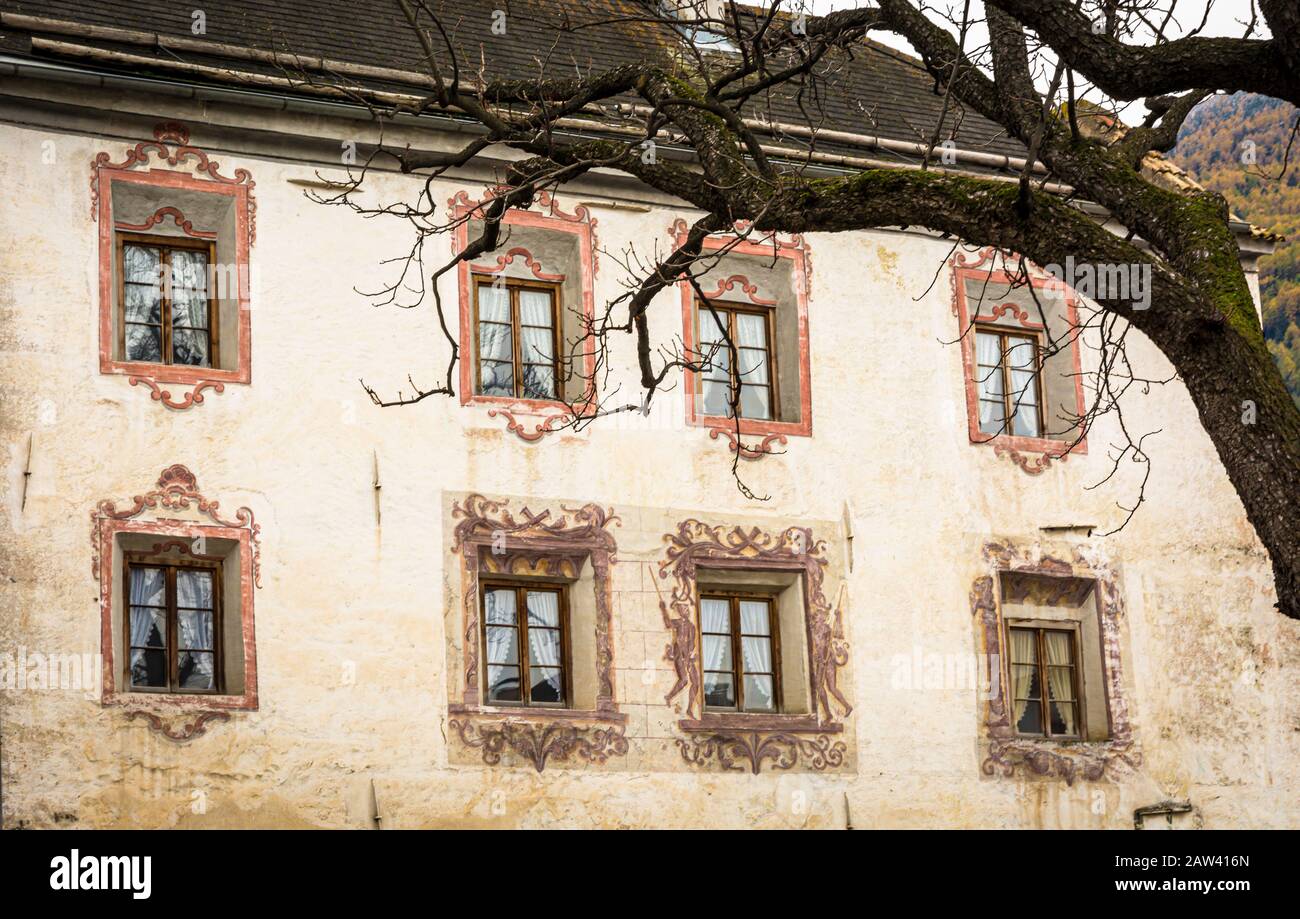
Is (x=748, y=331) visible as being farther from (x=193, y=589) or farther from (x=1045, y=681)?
(x=193, y=589)

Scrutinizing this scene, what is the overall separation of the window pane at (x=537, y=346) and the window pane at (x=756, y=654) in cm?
287

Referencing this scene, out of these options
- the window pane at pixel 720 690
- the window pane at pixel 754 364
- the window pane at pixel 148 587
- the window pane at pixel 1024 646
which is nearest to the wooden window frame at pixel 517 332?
the window pane at pixel 754 364

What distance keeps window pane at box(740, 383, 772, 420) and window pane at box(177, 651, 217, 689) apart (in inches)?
205

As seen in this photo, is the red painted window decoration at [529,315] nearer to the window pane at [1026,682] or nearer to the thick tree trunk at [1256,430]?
the window pane at [1026,682]

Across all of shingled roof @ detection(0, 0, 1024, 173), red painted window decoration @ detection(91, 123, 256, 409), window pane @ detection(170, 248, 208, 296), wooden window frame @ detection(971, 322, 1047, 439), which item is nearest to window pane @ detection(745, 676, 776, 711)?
wooden window frame @ detection(971, 322, 1047, 439)

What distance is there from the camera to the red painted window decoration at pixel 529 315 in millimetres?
18141

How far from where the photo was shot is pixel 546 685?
58.4 ft

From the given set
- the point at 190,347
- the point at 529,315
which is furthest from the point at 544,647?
the point at 190,347

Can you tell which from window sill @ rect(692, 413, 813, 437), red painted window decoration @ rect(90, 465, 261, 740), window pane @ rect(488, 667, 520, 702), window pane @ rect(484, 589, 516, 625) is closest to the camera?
red painted window decoration @ rect(90, 465, 261, 740)

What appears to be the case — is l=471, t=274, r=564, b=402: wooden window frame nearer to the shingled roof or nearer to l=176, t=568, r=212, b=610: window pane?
the shingled roof

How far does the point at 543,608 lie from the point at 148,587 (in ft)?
10.6

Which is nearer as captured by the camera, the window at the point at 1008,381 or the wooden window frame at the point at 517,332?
the wooden window frame at the point at 517,332

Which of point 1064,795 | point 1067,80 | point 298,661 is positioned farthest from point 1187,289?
point 1064,795

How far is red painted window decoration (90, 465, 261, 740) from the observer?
16172 millimetres
